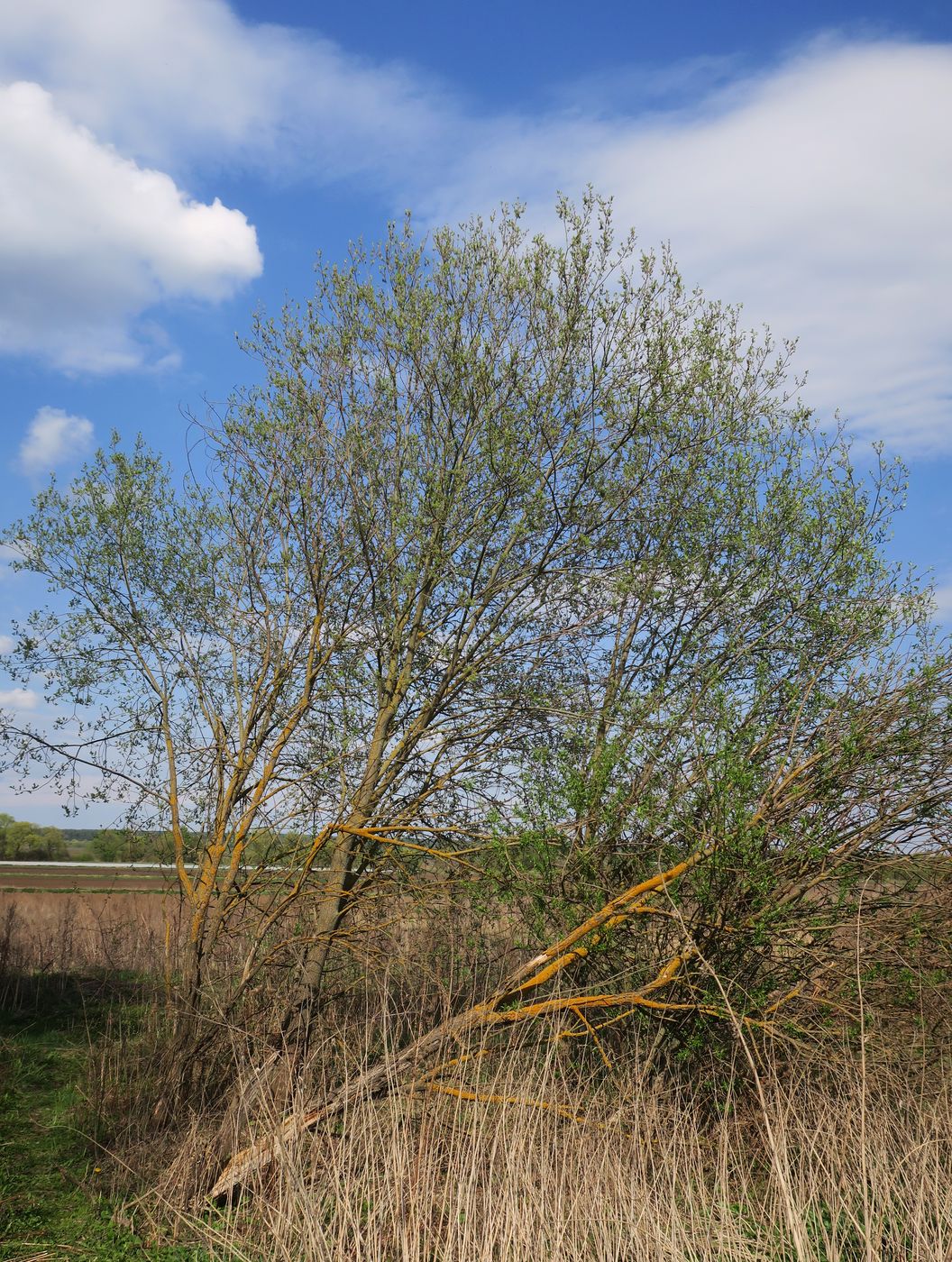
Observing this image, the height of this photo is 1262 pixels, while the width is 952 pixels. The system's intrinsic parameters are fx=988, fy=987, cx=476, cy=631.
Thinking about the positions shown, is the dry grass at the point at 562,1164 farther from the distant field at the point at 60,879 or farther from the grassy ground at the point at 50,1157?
the distant field at the point at 60,879

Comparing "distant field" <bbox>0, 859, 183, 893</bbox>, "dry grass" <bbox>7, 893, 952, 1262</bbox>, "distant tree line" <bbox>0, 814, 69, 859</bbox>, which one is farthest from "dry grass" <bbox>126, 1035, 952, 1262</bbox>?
"distant tree line" <bbox>0, 814, 69, 859</bbox>

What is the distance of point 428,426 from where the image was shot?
11.1 meters

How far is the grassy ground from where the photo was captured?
7.01m

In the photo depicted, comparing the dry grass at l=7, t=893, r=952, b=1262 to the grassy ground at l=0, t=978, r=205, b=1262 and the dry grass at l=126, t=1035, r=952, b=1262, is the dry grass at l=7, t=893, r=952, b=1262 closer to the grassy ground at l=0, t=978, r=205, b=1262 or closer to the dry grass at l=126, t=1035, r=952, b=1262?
the dry grass at l=126, t=1035, r=952, b=1262

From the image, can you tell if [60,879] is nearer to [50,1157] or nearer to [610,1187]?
[50,1157]

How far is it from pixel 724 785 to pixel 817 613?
4545 millimetres

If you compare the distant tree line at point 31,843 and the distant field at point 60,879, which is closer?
the distant field at point 60,879

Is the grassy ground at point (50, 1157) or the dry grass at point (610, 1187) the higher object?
the dry grass at point (610, 1187)

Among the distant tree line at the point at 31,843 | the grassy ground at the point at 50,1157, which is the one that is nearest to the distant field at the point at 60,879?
the distant tree line at the point at 31,843

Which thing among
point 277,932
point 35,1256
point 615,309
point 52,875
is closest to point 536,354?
point 615,309

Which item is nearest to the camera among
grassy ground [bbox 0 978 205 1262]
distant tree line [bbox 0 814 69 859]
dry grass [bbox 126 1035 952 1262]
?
dry grass [bbox 126 1035 952 1262]

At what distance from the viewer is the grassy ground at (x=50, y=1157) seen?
701 cm

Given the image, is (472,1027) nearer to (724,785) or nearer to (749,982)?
(749,982)

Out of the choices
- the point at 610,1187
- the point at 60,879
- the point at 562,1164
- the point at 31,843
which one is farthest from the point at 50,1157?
the point at 31,843
